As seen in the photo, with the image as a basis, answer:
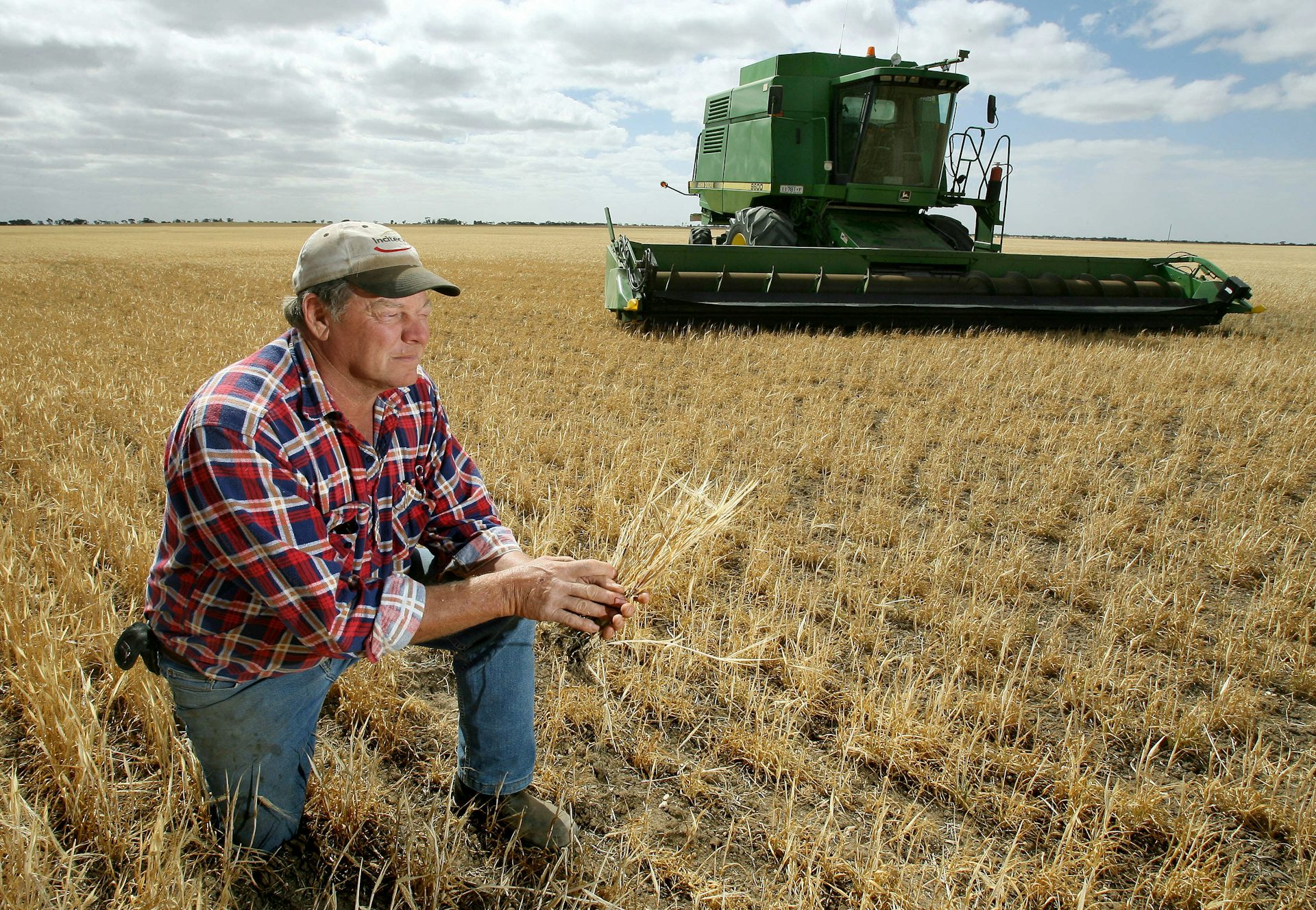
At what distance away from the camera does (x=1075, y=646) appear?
3.06 m

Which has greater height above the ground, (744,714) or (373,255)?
(373,255)

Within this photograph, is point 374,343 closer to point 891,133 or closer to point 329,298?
point 329,298

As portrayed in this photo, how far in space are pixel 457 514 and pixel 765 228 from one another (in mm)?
9291

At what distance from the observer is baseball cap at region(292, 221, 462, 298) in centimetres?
177

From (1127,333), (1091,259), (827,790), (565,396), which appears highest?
(1091,259)

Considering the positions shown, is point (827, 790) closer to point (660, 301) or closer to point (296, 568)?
point (296, 568)

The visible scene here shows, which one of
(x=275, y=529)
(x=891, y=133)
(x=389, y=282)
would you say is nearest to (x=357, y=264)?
(x=389, y=282)

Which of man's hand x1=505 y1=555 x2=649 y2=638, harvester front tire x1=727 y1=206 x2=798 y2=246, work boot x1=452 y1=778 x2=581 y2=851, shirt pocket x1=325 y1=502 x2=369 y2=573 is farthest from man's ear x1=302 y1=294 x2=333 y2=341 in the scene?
harvester front tire x1=727 y1=206 x2=798 y2=246

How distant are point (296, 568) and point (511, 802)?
0.84 metres

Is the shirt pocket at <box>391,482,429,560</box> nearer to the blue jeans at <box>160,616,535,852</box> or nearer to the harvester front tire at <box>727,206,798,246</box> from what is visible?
the blue jeans at <box>160,616,535,852</box>

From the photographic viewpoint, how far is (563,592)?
1.88 meters

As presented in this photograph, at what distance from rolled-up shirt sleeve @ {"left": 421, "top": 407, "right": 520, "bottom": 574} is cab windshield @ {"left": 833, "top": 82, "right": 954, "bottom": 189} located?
9659 millimetres

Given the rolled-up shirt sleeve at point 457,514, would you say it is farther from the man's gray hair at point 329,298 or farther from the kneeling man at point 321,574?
the man's gray hair at point 329,298

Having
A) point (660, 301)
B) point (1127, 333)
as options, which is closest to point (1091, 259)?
point (1127, 333)
